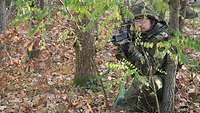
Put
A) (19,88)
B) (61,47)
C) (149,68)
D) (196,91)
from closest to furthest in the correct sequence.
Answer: (149,68)
(196,91)
(19,88)
(61,47)

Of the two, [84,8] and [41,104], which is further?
[41,104]

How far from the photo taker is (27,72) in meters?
10.7

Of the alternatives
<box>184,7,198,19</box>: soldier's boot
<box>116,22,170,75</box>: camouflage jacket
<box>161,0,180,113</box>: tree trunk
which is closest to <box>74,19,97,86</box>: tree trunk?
<box>116,22,170,75</box>: camouflage jacket

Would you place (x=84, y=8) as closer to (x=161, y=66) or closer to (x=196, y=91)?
(x=161, y=66)

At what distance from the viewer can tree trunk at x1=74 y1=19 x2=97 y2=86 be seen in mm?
8359

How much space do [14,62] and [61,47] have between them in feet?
6.04

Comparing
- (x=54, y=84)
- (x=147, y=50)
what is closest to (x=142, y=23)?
(x=147, y=50)

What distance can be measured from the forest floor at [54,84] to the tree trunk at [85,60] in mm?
238

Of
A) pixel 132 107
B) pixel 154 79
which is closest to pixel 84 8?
pixel 154 79

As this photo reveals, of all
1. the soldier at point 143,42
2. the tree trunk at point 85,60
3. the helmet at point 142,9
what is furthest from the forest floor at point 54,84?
the helmet at point 142,9

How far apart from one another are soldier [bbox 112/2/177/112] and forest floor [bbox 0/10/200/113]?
62cm

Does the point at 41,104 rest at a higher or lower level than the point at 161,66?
lower

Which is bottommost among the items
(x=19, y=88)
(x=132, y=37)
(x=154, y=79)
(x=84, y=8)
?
(x=19, y=88)

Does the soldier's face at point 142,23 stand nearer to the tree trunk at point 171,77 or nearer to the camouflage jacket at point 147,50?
the camouflage jacket at point 147,50
